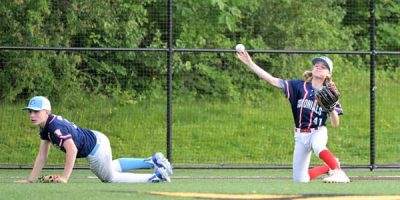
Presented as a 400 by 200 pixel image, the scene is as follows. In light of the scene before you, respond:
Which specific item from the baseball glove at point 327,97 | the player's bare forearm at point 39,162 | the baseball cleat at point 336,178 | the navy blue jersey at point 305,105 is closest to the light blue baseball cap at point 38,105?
the player's bare forearm at point 39,162

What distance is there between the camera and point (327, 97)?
11258 mm

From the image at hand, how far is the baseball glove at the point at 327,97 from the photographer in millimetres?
11242

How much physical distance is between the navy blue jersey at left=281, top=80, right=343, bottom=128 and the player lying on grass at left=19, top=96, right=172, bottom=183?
1.53m

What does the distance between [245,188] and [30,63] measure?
712 centimetres

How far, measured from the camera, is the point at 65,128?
11102 millimetres

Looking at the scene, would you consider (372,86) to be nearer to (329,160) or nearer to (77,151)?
(329,160)

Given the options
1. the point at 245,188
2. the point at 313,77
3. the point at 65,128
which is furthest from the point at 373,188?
the point at 65,128

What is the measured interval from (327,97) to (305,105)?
0.48m

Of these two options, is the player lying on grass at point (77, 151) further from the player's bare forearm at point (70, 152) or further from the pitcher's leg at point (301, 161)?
the pitcher's leg at point (301, 161)

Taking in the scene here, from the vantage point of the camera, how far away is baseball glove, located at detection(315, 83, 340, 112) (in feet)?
36.9

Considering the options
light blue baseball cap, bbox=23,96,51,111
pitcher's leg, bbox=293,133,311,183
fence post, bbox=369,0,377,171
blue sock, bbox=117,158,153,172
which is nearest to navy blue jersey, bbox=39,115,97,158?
light blue baseball cap, bbox=23,96,51,111

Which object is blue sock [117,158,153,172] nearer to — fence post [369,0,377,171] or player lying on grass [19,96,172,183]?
player lying on grass [19,96,172,183]

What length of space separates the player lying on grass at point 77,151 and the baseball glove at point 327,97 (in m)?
1.80

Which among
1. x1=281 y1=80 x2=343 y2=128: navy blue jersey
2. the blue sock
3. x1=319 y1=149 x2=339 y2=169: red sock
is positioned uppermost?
x1=281 y1=80 x2=343 y2=128: navy blue jersey
